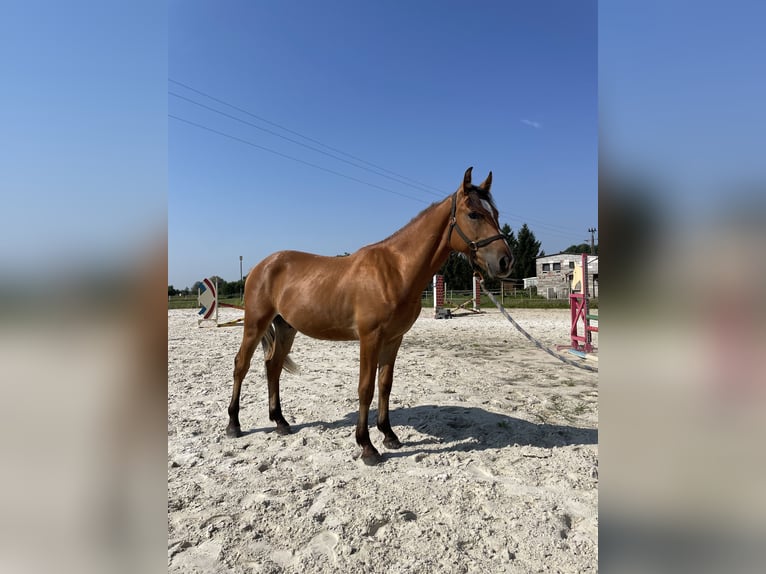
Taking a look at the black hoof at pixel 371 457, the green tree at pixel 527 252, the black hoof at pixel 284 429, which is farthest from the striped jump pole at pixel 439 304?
the green tree at pixel 527 252

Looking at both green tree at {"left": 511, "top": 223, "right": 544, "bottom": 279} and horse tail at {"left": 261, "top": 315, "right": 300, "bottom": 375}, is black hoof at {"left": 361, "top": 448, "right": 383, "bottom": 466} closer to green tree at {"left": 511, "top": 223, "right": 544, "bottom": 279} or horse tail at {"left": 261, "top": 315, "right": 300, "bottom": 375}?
horse tail at {"left": 261, "top": 315, "right": 300, "bottom": 375}

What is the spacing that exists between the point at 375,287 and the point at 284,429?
170 centimetres

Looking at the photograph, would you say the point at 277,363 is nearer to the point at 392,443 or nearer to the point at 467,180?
the point at 392,443

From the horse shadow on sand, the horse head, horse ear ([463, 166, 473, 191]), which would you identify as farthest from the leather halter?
the horse shadow on sand

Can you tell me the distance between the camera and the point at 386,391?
3686mm

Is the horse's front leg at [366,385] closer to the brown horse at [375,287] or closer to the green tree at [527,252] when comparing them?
the brown horse at [375,287]

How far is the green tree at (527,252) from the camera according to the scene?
42.4 meters

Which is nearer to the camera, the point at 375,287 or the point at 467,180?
the point at 467,180

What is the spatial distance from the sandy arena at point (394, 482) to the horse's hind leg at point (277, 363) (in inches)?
6.0

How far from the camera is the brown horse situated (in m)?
3.12

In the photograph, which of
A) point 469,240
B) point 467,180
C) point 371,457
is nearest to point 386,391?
point 371,457
